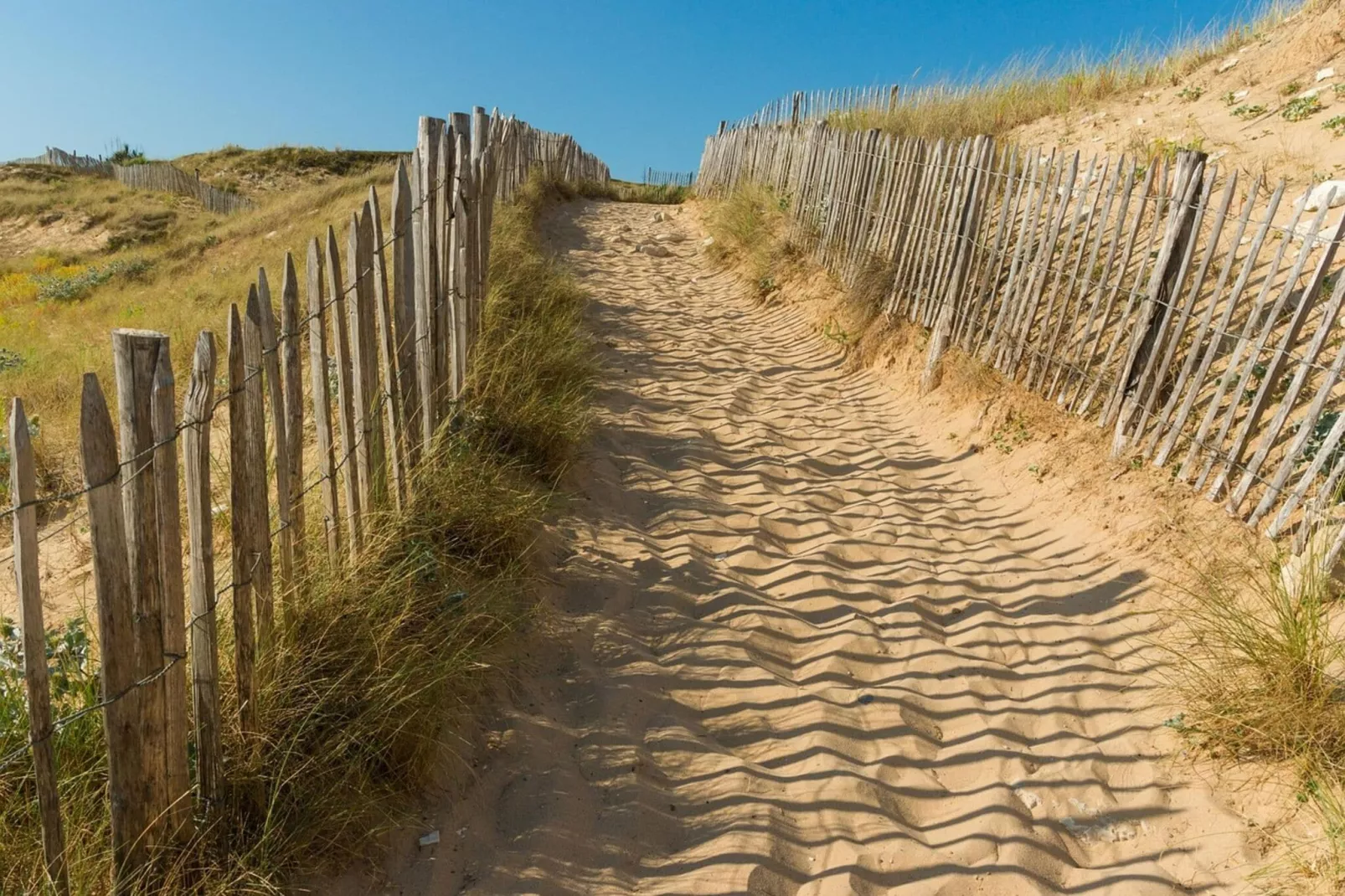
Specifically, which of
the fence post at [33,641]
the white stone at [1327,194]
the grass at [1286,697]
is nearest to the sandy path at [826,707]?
the grass at [1286,697]

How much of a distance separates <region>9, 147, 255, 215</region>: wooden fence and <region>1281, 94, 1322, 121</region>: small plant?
1099 inches

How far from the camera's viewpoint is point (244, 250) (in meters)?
16.5

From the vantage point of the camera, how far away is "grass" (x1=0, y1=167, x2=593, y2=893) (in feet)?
6.53

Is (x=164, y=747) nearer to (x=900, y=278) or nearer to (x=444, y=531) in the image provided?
(x=444, y=531)

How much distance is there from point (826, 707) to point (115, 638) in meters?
2.32

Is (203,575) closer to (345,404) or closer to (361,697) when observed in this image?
(361,697)

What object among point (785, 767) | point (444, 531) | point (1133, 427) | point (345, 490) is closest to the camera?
point (785, 767)

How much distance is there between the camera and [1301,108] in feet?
24.5

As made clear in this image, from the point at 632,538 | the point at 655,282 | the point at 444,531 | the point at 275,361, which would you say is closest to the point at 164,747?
the point at 275,361

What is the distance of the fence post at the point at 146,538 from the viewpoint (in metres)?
1.67

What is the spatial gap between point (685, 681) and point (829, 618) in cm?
82

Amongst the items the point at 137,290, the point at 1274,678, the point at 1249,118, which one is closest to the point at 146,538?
the point at 1274,678

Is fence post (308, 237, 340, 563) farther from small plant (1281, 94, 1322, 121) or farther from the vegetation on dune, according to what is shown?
the vegetation on dune

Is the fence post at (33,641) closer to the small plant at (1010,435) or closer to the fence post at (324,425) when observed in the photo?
the fence post at (324,425)
